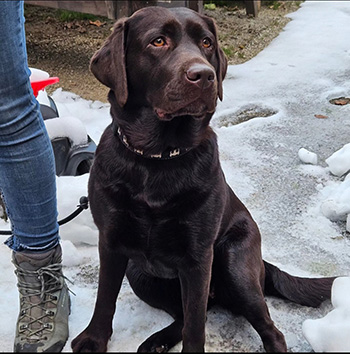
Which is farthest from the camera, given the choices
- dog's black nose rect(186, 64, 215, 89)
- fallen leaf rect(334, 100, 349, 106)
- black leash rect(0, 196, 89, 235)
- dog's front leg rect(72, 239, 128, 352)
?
fallen leaf rect(334, 100, 349, 106)

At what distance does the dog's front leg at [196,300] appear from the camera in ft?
5.70

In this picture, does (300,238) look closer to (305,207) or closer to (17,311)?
(305,207)

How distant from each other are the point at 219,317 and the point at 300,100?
8.60 feet

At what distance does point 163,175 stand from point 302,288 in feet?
2.44

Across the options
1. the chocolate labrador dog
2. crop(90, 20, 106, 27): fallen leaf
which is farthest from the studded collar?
crop(90, 20, 106, 27): fallen leaf

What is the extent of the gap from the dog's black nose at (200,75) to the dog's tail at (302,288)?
2.92ft

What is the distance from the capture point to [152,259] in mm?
1784

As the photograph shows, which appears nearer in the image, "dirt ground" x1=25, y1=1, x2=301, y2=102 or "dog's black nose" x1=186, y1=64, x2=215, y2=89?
"dog's black nose" x1=186, y1=64, x2=215, y2=89

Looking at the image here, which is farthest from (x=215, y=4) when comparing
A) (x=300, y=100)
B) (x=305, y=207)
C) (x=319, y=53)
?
(x=305, y=207)

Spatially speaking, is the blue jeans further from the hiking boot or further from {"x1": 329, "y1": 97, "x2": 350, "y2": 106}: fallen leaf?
{"x1": 329, "y1": 97, "x2": 350, "y2": 106}: fallen leaf

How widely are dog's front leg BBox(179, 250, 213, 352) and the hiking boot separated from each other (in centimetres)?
42

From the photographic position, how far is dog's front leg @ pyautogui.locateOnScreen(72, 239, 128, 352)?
1.83 m

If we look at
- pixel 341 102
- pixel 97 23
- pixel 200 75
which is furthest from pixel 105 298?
pixel 97 23

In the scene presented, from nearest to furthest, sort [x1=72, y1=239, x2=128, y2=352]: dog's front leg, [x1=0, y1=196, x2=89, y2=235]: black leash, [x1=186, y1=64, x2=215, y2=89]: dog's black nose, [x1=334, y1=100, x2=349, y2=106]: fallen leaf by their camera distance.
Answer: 1. [x1=186, y1=64, x2=215, y2=89]: dog's black nose
2. [x1=72, y1=239, x2=128, y2=352]: dog's front leg
3. [x1=0, y1=196, x2=89, y2=235]: black leash
4. [x1=334, y1=100, x2=349, y2=106]: fallen leaf
